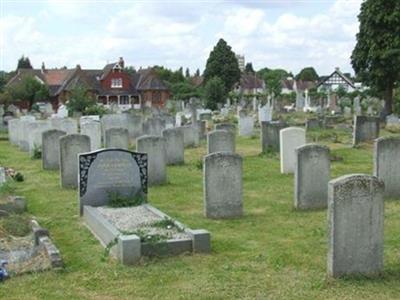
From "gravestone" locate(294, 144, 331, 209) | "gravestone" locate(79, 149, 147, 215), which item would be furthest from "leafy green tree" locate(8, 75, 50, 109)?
"gravestone" locate(294, 144, 331, 209)

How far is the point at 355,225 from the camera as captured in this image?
8383mm

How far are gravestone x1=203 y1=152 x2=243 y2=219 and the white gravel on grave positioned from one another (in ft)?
4.48

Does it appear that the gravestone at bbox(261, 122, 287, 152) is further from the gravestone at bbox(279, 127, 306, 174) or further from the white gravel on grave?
the white gravel on grave

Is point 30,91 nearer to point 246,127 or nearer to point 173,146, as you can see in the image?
point 246,127

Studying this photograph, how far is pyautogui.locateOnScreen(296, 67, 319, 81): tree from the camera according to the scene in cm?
15288

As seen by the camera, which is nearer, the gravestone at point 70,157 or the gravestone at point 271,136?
the gravestone at point 70,157

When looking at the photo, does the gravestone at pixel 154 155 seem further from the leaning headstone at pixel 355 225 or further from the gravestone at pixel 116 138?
the leaning headstone at pixel 355 225

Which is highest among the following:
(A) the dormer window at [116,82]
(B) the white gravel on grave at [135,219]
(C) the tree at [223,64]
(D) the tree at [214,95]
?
(C) the tree at [223,64]

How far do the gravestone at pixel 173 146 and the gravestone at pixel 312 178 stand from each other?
8.16m

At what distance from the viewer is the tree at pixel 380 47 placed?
41125 millimetres

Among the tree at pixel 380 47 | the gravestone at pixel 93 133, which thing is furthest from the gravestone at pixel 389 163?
the tree at pixel 380 47

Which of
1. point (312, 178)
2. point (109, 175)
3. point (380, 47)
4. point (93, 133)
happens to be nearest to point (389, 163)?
point (312, 178)

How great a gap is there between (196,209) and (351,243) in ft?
18.8

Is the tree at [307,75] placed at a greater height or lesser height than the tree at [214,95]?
greater
